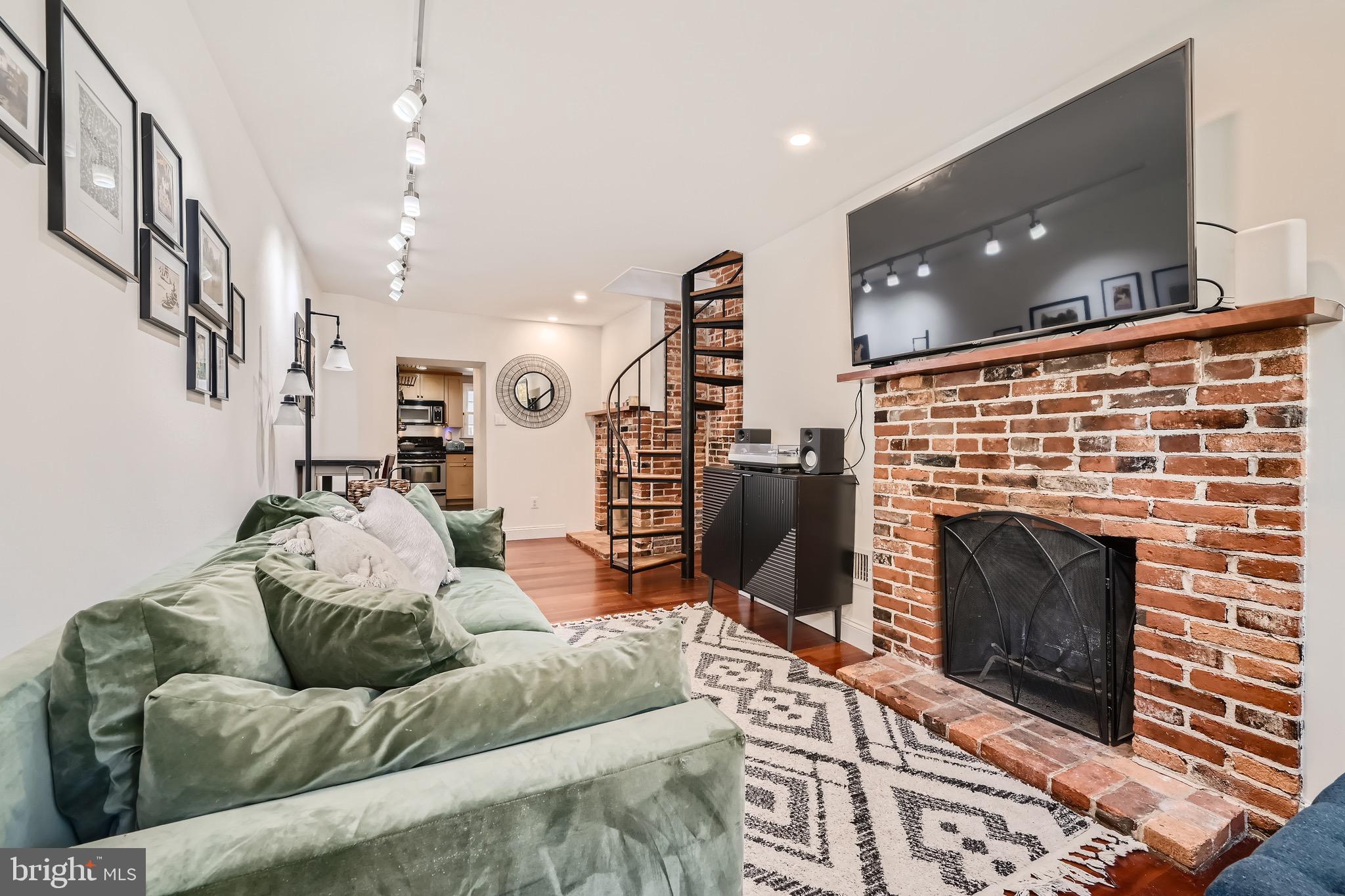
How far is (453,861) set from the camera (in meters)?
0.70

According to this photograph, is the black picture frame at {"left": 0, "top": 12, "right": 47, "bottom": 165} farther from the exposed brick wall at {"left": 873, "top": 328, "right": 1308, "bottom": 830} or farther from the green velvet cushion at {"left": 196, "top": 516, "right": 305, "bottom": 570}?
the exposed brick wall at {"left": 873, "top": 328, "right": 1308, "bottom": 830}

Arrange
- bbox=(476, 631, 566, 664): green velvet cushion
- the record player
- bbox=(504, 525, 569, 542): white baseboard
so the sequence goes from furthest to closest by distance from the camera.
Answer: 1. bbox=(504, 525, 569, 542): white baseboard
2. the record player
3. bbox=(476, 631, 566, 664): green velvet cushion

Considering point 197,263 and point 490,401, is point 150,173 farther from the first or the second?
point 490,401

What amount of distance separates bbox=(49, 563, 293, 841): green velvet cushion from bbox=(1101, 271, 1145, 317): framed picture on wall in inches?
98.3

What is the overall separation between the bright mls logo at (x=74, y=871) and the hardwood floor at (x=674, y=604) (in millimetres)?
1898

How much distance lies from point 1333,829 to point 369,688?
57.5 inches

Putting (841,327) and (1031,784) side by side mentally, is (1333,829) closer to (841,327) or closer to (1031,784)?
(1031,784)

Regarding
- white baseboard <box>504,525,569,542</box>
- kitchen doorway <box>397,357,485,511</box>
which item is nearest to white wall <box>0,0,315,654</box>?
white baseboard <box>504,525,569,542</box>

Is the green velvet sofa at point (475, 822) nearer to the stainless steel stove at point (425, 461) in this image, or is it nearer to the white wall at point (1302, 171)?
the white wall at point (1302, 171)

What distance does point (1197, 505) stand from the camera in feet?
5.85

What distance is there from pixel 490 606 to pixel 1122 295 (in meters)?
2.39

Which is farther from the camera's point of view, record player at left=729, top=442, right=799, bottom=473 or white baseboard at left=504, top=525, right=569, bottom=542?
white baseboard at left=504, top=525, right=569, bottom=542

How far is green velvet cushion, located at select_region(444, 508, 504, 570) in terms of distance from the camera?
2.87 meters

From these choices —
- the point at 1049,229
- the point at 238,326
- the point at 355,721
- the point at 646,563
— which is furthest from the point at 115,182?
the point at 646,563
